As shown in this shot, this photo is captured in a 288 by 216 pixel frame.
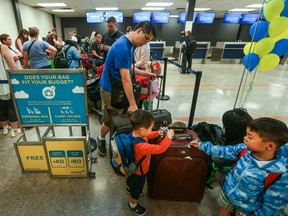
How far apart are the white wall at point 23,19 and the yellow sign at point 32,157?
7981mm

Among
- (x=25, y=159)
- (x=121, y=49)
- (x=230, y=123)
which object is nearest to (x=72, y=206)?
(x=25, y=159)

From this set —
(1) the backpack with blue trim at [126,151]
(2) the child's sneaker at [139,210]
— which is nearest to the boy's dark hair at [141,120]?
(1) the backpack with blue trim at [126,151]

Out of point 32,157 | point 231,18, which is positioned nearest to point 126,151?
point 32,157

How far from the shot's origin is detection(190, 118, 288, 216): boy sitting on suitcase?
3.21 ft

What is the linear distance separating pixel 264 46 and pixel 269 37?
15cm

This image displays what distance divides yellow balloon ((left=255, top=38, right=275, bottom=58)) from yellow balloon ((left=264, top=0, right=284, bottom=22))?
0.74 feet

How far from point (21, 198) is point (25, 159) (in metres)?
0.36

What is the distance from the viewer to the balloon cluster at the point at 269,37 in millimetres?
1974

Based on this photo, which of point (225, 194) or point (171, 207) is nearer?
point (225, 194)

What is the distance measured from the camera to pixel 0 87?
7.20 ft

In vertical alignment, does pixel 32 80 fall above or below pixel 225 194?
above

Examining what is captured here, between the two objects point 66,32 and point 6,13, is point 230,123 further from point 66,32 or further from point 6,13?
point 66,32

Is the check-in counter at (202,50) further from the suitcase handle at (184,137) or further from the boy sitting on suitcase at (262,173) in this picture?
the boy sitting on suitcase at (262,173)

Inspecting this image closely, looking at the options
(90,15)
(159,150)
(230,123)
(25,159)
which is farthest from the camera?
(90,15)
